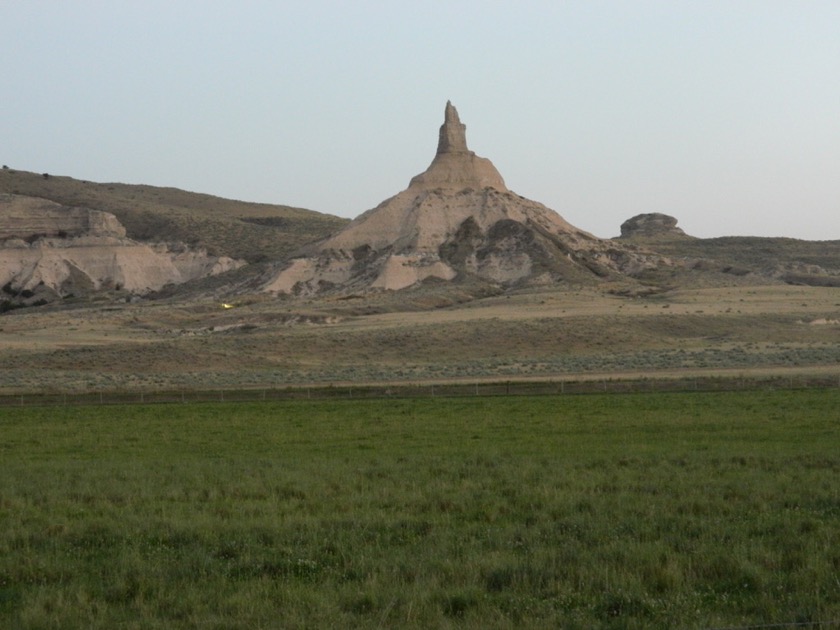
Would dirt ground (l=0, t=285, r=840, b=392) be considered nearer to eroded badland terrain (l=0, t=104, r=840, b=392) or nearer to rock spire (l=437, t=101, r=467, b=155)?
eroded badland terrain (l=0, t=104, r=840, b=392)

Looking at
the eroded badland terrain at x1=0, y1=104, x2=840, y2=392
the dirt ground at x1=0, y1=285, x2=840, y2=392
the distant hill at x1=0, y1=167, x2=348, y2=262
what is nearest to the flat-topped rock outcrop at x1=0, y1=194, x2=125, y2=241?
the eroded badland terrain at x1=0, y1=104, x2=840, y2=392

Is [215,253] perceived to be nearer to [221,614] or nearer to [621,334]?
[621,334]

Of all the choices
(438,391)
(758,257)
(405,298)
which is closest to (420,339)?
(405,298)

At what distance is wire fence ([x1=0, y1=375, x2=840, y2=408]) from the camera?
3731 centimetres

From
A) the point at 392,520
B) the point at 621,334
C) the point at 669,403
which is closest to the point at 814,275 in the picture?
the point at 621,334

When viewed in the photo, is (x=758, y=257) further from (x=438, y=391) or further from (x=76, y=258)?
(x=438, y=391)

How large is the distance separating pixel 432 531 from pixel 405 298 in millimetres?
86832

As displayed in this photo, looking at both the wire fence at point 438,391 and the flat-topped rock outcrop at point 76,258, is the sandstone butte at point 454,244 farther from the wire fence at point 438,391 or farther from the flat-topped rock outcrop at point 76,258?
the wire fence at point 438,391

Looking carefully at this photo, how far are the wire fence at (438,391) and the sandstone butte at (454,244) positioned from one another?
68.3 m

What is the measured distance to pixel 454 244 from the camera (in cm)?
11669

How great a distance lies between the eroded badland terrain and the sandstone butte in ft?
0.77

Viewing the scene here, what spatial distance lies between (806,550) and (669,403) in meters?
20.5

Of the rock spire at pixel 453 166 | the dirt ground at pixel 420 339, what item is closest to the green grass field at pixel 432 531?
the dirt ground at pixel 420 339

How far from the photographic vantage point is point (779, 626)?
9.16 m
